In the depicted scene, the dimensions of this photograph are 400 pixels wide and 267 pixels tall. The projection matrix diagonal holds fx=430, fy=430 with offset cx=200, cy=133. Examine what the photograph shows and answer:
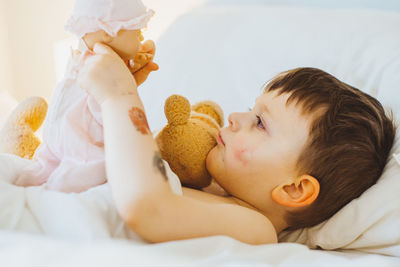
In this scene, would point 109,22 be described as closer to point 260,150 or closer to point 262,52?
point 260,150

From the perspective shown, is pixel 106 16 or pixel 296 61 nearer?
pixel 106 16

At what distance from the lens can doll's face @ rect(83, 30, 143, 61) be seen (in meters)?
0.74

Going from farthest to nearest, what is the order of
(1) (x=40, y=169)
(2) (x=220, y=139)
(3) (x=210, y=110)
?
1. (3) (x=210, y=110)
2. (2) (x=220, y=139)
3. (1) (x=40, y=169)

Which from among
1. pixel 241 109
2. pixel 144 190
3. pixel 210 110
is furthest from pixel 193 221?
pixel 241 109

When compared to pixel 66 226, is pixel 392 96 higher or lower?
higher

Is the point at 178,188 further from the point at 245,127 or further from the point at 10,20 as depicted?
the point at 10,20

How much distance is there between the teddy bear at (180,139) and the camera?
2.91 ft

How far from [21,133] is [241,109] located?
618 mm

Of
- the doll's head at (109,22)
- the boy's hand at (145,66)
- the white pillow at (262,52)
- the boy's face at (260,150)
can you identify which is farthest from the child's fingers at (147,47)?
the white pillow at (262,52)

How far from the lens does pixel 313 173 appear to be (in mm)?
827

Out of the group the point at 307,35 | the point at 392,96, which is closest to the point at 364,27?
the point at 307,35

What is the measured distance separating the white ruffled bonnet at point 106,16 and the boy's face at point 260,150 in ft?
1.00

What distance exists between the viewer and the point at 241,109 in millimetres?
1294

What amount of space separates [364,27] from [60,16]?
63.6 inches
